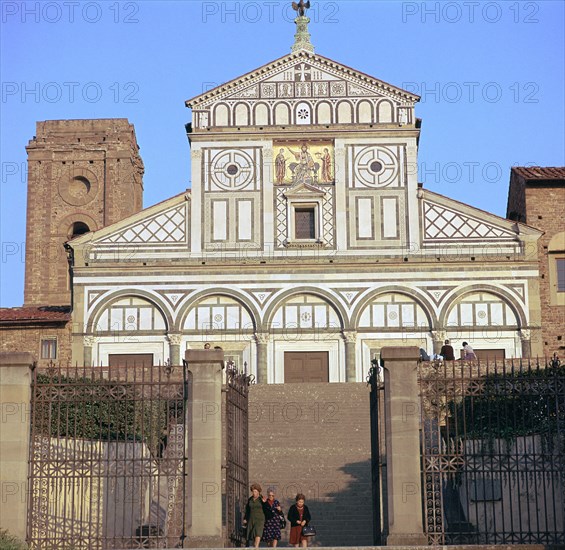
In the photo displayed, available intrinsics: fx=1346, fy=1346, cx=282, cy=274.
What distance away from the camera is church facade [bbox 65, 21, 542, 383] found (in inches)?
1859

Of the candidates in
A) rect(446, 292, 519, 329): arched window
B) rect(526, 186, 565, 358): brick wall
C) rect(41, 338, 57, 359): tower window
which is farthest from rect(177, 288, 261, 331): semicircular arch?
rect(526, 186, 565, 358): brick wall

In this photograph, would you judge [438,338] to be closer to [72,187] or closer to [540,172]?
[540,172]

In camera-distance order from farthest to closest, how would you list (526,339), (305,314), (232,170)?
(232,170)
(305,314)
(526,339)

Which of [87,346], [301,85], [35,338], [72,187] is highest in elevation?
[72,187]

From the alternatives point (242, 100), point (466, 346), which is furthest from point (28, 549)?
point (242, 100)

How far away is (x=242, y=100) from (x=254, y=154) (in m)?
2.14

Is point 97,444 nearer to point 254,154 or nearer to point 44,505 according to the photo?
point 44,505

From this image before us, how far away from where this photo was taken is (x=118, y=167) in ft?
231

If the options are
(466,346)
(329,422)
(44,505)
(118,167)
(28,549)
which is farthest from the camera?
(118,167)

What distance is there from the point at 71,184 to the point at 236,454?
159ft

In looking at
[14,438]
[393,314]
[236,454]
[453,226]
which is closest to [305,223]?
[393,314]

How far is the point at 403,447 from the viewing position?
869 inches

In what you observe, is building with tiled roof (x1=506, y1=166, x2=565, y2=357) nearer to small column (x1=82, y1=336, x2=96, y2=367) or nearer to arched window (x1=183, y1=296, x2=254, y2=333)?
arched window (x1=183, y1=296, x2=254, y2=333)

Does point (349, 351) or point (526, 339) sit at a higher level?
point (526, 339)
